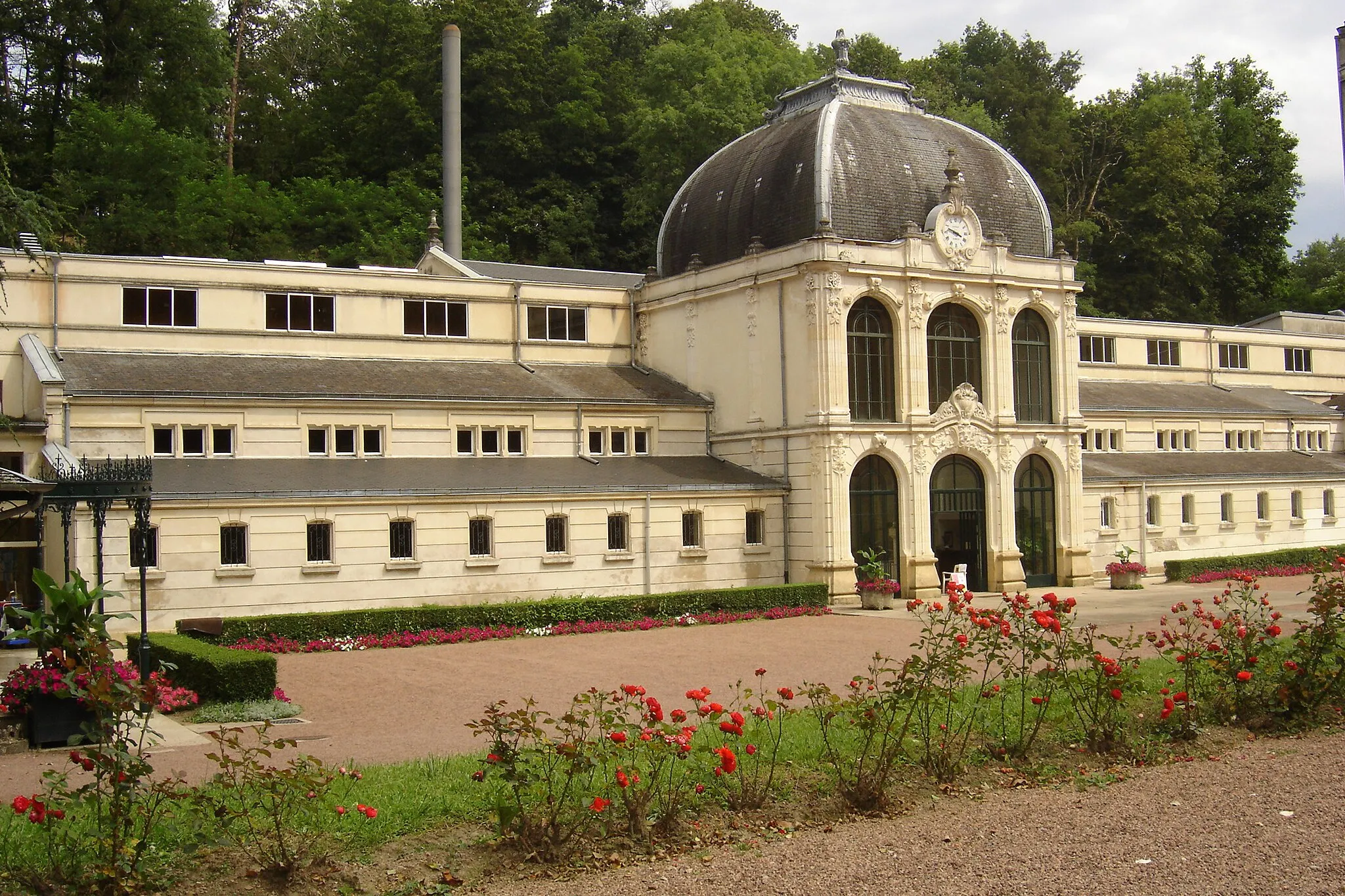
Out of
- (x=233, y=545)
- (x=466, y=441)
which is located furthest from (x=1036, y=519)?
(x=233, y=545)

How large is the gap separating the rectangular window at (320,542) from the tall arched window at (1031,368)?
1004 inches

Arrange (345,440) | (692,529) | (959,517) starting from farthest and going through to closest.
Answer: (959,517), (692,529), (345,440)

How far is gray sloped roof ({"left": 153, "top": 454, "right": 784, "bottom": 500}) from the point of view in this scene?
121 ft

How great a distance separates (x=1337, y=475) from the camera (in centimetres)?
6094

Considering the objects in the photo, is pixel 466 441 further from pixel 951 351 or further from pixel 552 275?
pixel 951 351

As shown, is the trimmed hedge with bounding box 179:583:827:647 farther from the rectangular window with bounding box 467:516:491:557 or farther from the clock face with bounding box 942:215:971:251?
the clock face with bounding box 942:215:971:251

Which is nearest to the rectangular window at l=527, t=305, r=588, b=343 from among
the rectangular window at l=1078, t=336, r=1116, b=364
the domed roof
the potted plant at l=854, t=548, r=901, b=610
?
the domed roof

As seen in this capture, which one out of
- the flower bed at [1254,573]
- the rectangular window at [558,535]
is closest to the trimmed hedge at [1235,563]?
the flower bed at [1254,573]

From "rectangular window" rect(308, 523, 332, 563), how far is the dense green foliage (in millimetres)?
31005

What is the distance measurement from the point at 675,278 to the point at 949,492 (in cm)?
1309

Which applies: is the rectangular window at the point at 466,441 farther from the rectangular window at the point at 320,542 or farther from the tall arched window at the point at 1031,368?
the tall arched window at the point at 1031,368

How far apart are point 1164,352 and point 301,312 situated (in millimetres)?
42179

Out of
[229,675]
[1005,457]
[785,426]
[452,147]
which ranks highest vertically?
[452,147]

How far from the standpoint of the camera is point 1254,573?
1960 inches
